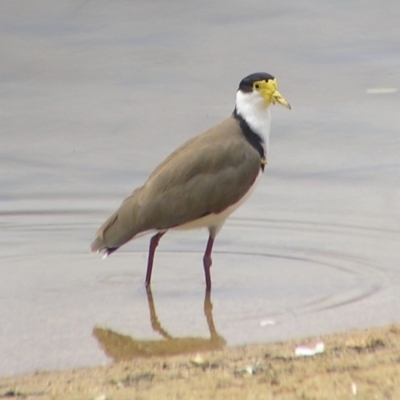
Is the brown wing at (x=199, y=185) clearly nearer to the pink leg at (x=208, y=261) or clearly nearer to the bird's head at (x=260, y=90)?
the pink leg at (x=208, y=261)

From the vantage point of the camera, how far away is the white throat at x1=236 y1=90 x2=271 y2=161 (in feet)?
25.8

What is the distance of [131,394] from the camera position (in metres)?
5.16

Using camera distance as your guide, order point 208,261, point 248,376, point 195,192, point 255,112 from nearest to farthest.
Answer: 1. point 248,376
2. point 208,261
3. point 195,192
4. point 255,112

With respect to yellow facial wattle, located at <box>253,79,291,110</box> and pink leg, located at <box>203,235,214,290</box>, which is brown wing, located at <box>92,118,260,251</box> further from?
yellow facial wattle, located at <box>253,79,291,110</box>

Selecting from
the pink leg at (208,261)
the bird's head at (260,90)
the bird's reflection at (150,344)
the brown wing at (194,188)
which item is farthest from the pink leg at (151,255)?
the bird's head at (260,90)

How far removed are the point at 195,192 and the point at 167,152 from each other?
2627mm

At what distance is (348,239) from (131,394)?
3.24 meters

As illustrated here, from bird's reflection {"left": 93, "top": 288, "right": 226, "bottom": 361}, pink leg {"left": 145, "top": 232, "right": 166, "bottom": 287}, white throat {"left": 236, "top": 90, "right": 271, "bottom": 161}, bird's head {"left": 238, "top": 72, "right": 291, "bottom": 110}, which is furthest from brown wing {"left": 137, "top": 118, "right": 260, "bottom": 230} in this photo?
bird's reflection {"left": 93, "top": 288, "right": 226, "bottom": 361}

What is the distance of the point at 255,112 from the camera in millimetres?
7906

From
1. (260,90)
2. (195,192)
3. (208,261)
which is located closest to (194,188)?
(195,192)

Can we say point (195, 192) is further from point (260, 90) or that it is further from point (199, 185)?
point (260, 90)

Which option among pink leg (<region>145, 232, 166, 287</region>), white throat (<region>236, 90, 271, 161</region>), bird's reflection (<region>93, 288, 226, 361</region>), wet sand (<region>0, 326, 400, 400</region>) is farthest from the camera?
white throat (<region>236, 90, 271, 161</region>)

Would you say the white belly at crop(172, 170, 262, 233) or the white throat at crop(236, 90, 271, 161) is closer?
the white belly at crop(172, 170, 262, 233)

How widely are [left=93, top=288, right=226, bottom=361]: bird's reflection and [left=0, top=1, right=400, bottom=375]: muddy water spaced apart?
15 mm
